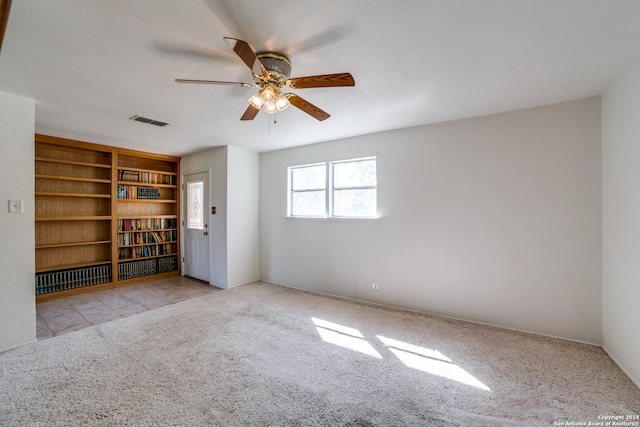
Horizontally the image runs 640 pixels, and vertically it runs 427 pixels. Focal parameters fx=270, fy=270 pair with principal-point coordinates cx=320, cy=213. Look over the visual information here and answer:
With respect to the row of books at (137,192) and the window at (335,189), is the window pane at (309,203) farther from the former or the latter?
the row of books at (137,192)

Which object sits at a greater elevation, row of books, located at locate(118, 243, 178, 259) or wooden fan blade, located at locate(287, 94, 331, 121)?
wooden fan blade, located at locate(287, 94, 331, 121)

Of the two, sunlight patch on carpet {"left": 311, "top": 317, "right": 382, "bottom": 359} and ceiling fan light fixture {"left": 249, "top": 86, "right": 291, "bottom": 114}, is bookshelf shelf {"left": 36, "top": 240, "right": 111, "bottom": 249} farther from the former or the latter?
ceiling fan light fixture {"left": 249, "top": 86, "right": 291, "bottom": 114}

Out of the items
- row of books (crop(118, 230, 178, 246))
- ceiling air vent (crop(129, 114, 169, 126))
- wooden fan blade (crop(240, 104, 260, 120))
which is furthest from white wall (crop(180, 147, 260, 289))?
wooden fan blade (crop(240, 104, 260, 120))

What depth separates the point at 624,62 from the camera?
206cm

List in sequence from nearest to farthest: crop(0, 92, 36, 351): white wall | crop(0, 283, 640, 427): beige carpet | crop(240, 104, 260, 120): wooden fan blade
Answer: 1. crop(0, 283, 640, 427): beige carpet
2. crop(240, 104, 260, 120): wooden fan blade
3. crop(0, 92, 36, 351): white wall

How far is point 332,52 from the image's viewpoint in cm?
191

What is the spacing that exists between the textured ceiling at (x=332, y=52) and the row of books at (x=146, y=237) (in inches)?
95.1

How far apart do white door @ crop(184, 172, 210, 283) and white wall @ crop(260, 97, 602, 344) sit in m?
2.39

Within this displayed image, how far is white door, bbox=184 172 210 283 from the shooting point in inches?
199

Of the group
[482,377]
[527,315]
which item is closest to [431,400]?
[482,377]

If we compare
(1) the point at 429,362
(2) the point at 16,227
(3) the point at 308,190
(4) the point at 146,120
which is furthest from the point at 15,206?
(1) the point at 429,362

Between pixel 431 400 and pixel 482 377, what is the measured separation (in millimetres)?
573

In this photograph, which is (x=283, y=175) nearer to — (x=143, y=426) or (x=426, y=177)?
(x=426, y=177)

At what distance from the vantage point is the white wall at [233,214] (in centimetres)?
463
